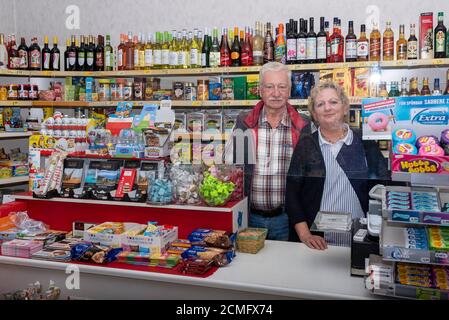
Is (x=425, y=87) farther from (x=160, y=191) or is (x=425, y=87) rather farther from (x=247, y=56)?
(x=160, y=191)

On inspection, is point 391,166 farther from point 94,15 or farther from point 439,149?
point 94,15

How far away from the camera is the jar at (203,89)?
4.57 metres

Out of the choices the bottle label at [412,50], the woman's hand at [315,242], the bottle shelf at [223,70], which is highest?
the bottle label at [412,50]

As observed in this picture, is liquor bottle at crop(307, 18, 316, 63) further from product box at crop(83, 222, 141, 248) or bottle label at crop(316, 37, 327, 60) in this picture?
product box at crop(83, 222, 141, 248)

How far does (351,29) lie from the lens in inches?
166

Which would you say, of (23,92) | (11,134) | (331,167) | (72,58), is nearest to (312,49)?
(331,167)

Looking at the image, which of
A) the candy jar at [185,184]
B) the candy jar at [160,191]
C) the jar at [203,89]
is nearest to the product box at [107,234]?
the candy jar at [160,191]

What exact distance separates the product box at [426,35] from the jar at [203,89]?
76.4 inches

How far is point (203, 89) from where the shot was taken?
4.58 metres

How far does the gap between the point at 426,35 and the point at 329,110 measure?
67.8 inches

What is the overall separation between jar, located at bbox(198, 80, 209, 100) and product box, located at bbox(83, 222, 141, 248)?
7.55 ft

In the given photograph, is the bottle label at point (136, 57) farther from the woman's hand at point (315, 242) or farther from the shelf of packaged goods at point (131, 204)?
the woman's hand at point (315, 242)
